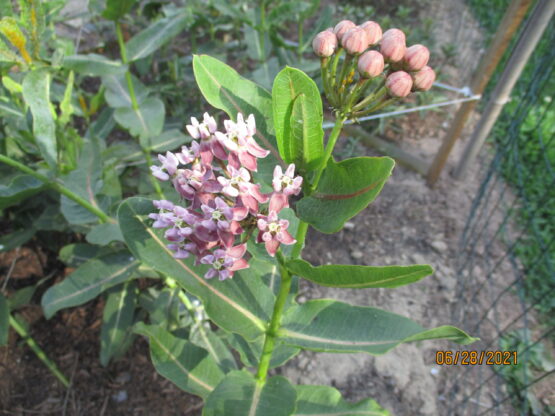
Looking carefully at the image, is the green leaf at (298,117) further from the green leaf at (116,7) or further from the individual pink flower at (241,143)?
the green leaf at (116,7)

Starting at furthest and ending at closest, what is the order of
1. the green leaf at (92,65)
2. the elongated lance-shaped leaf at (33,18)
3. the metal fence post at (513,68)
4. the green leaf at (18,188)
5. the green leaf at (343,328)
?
the metal fence post at (513,68), the green leaf at (92,65), the elongated lance-shaped leaf at (33,18), the green leaf at (18,188), the green leaf at (343,328)

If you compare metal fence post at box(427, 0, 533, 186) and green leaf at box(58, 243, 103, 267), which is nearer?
green leaf at box(58, 243, 103, 267)

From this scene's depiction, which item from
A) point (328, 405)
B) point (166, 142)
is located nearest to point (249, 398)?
point (328, 405)

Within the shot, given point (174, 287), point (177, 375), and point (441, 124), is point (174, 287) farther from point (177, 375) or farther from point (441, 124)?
point (441, 124)

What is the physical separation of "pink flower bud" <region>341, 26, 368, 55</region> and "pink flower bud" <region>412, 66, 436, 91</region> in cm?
11

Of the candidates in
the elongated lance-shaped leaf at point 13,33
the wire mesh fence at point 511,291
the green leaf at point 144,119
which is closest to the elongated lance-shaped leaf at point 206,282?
the elongated lance-shaped leaf at point 13,33

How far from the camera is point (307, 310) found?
1.11m

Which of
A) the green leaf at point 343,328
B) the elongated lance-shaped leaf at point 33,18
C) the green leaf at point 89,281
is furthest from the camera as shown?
the green leaf at point 89,281

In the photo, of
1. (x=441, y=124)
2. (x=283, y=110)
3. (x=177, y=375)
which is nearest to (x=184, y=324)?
(x=177, y=375)

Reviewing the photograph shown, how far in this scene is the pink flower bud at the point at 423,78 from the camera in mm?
819

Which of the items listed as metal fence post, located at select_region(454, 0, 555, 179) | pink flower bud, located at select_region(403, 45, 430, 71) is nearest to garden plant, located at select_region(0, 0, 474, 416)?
pink flower bud, located at select_region(403, 45, 430, 71)

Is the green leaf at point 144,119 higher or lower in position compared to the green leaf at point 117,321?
higher

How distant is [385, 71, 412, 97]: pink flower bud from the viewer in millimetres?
772

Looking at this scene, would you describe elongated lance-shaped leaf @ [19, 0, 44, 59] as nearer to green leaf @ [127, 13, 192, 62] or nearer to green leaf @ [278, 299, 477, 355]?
green leaf @ [127, 13, 192, 62]
